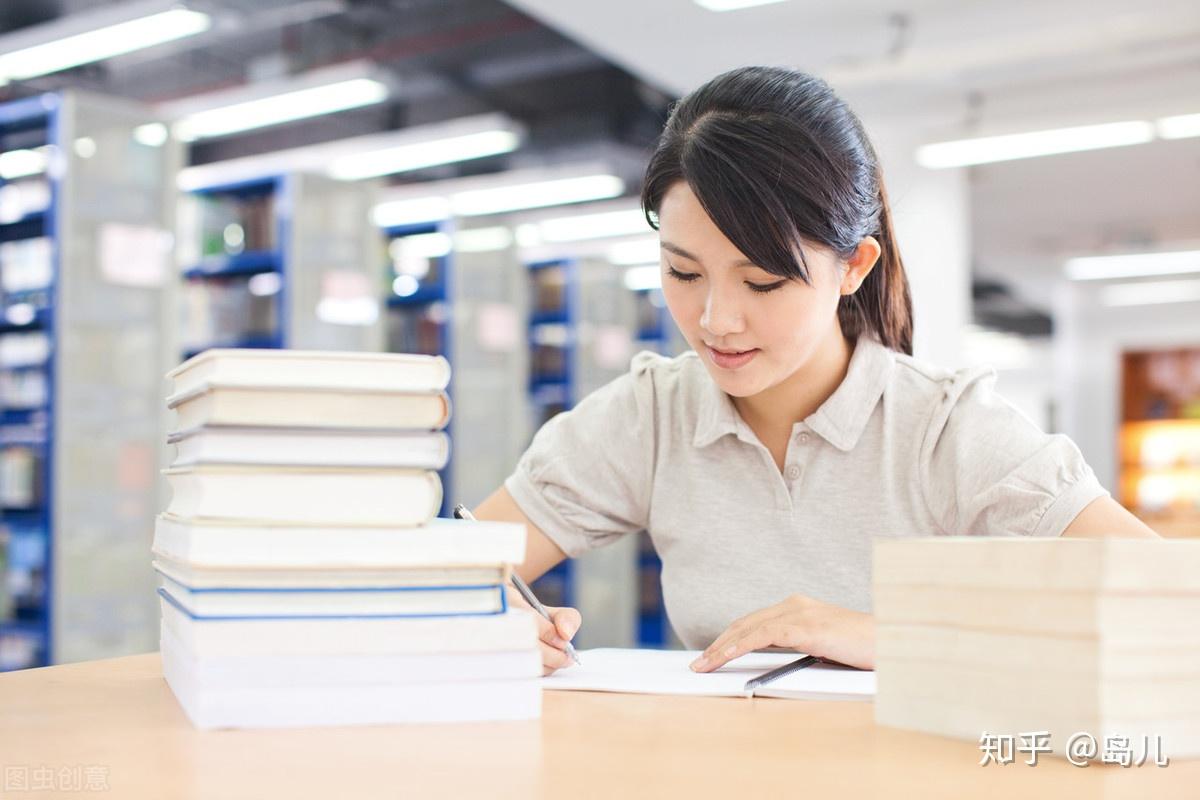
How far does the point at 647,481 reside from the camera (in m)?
1.53

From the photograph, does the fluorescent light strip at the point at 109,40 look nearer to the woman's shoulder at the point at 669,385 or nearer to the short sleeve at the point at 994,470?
the woman's shoulder at the point at 669,385

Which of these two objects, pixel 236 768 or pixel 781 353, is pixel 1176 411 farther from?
pixel 236 768

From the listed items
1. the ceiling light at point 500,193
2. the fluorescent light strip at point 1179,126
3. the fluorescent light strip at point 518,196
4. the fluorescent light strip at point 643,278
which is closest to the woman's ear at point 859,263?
the fluorescent light strip at point 1179,126

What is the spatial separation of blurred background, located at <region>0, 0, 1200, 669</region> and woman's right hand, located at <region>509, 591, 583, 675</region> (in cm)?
78

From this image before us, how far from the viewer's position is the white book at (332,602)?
75 centimetres

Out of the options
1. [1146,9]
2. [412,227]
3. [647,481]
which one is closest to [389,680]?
[647,481]

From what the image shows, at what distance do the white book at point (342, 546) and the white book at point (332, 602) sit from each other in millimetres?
18

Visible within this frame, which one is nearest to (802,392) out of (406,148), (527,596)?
(527,596)

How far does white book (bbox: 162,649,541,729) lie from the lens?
76 centimetres

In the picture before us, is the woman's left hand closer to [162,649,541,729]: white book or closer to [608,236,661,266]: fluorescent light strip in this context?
[162,649,541,729]: white book

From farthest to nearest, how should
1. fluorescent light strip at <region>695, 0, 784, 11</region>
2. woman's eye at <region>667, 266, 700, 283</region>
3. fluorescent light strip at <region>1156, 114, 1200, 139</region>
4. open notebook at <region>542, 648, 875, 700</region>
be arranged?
fluorescent light strip at <region>1156, 114, 1200, 139</region>, fluorescent light strip at <region>695, 0, 784, 11</region>, woman's eye at <region>667, 266, 700, 283</region>, open notebook at <region>542, 648, 875, 700</region>

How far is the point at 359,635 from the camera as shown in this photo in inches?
30.0

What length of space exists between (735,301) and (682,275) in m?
0.07

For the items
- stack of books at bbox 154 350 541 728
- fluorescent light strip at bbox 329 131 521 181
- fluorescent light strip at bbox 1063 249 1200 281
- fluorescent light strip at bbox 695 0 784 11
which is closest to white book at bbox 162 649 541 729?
stack of books at bbox 154 350 541 728
